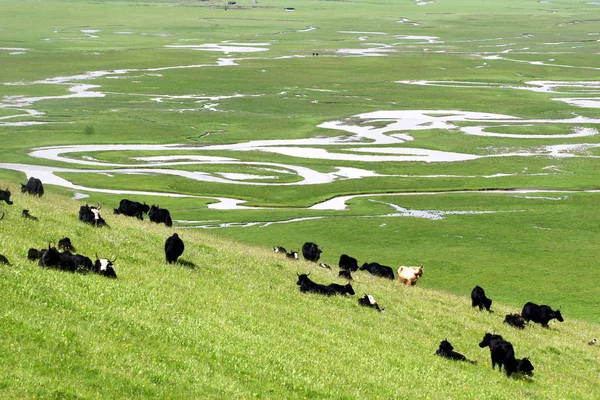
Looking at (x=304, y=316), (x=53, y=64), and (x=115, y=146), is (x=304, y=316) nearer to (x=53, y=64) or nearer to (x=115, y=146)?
(x=115, y=146)

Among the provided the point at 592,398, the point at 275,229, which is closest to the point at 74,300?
the point at 592,398

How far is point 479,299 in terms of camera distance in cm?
2998

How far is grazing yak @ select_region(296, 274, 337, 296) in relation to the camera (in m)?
27.1

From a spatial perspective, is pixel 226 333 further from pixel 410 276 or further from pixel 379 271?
pixel 379 271

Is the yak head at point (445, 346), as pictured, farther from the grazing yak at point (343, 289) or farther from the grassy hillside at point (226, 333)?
the grazing yak at point (343, 289)

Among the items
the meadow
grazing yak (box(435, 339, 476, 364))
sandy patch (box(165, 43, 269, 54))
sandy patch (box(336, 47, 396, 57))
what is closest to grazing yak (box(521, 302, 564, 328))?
the meadow

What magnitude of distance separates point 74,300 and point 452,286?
76.1 ft

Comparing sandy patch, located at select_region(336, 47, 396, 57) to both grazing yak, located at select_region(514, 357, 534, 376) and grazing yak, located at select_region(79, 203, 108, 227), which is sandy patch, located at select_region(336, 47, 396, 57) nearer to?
grazing yak, located at select_region(79, 203, 108, 227)

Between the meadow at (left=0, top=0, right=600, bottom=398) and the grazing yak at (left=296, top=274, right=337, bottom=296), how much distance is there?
22.8 inches

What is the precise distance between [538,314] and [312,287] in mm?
7971

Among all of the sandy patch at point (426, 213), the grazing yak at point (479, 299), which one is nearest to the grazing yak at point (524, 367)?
the grazing yak at point (479, 299)

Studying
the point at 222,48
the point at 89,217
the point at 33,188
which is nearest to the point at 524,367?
the point at 89,217

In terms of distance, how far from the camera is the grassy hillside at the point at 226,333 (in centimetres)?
1532

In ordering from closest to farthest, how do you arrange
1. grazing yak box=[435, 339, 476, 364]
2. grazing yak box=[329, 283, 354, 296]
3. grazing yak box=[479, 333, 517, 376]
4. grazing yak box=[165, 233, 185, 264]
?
grazing yak box=[479, 333, 517, 376] < grazing yak box=[435, 339, 476, 364] < grazing yak box=[165, 233, 185, 264] < grazing yak box=[329, 283, 354, 296]
